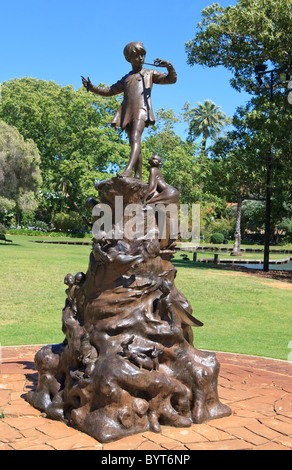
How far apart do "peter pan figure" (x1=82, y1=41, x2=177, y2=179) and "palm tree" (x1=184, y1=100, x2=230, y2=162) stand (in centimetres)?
4573

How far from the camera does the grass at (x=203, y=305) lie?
31.1 feet

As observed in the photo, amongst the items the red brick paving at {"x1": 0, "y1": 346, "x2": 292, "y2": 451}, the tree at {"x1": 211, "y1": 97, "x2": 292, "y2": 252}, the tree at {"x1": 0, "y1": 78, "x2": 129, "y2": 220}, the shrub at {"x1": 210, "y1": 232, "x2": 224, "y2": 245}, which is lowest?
the red brick paving at {"x1": 0, "y1": 346, "x2": 292, "y2": 451}

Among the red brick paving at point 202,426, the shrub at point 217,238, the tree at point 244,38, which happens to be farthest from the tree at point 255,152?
the shrub at point 217,238

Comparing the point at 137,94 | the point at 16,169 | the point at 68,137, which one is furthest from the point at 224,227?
the point at 137,94

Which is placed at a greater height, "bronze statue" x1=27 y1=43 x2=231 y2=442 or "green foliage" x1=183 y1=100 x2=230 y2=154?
"green foliage" x1=183 y1=100 x2=230 y2=154

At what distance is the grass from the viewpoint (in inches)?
374

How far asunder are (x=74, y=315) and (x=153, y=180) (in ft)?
6.30

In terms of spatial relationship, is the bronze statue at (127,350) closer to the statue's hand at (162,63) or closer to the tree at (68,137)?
the statue's hand at (162,63)

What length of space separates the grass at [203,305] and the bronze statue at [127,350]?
3.46 meters

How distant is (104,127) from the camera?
127 ft

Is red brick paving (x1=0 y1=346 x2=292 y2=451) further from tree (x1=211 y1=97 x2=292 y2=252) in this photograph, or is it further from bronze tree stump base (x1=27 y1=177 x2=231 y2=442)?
tree (x1=211 y1=97 x2=292 y2=252)

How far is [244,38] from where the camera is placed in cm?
2102

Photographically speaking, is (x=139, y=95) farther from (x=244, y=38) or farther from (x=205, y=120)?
(x=205, y=120)

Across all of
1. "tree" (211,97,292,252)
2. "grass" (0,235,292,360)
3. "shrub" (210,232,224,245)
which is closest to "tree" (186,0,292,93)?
"tree" (211,97,292,252)
